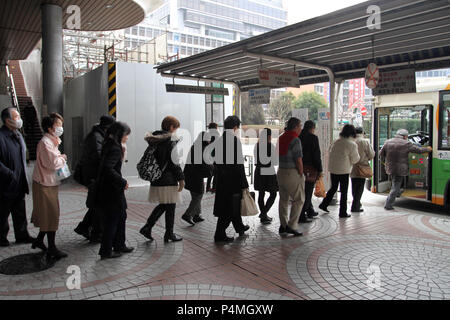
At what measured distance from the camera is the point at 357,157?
275 inches

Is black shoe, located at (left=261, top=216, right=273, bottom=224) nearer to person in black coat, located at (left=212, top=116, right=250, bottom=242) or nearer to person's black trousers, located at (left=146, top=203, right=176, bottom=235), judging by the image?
person in black coat, located at (left=212, top=116, right=250, bottom=242)

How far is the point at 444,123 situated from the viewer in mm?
7602

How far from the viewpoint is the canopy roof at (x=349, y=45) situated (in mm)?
5246

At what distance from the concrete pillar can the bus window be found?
34.1 ft

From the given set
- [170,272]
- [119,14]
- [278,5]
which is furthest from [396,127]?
[278,5]

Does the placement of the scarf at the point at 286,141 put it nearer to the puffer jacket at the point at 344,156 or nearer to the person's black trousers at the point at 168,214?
the puffer jacket at the point at 344,156

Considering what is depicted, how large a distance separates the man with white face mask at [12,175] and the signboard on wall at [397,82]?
20.8 feet

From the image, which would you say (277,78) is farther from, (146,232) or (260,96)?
(146,232)

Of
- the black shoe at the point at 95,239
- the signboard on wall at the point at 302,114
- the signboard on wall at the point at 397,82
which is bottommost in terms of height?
the black shoe at the point at 95,239

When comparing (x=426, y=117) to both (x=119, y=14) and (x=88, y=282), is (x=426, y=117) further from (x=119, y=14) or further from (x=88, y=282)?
(x=119, y=14)

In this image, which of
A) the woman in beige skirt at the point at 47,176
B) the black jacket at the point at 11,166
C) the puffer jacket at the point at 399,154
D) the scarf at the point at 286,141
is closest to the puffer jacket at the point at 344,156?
the puffer jacket at the point at 399,154

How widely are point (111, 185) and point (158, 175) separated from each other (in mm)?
807

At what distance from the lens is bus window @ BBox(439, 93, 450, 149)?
24.8ft
